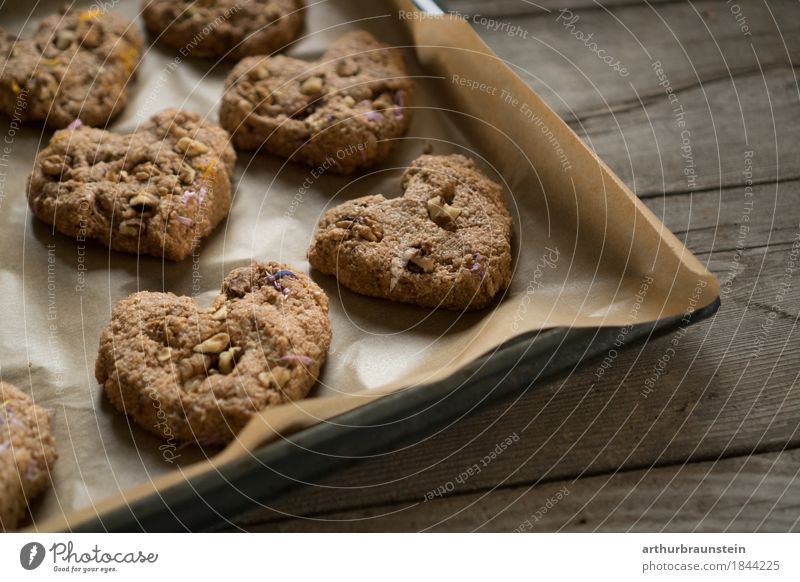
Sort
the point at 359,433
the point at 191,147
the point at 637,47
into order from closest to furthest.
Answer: the point at 359,433
the point at 191,147
the point at 637,47

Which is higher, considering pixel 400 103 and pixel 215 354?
pixel 400 103

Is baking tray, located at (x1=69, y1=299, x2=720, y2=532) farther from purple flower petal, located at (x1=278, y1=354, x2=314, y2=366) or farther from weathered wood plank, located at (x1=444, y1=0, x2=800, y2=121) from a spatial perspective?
weathered wood plank, located at (x1=444, y1=0, x2=800, y2=121)

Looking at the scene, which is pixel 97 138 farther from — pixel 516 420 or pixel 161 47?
pixel 516 420

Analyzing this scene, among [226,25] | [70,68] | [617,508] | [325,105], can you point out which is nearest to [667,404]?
[617,508]

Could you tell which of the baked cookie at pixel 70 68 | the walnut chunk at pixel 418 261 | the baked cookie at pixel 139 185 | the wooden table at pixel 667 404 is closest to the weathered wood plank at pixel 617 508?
the wooden table at pixel 667 404

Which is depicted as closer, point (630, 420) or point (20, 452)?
point (20, 452)
